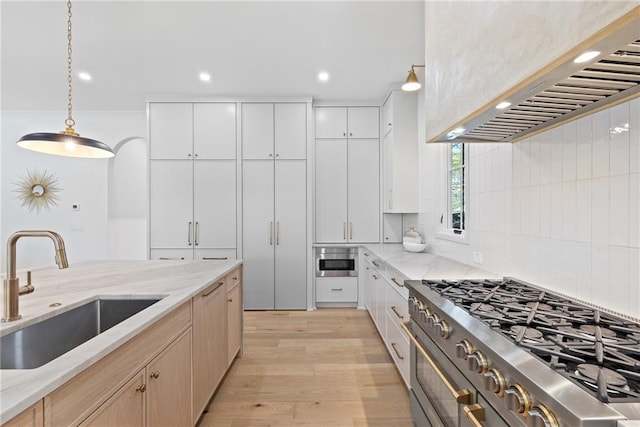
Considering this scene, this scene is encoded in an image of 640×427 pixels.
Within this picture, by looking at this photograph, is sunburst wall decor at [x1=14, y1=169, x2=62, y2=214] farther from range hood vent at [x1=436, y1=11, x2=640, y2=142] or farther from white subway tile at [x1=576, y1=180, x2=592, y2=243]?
Answer: white subway tile at [x1=576, y1=180, x2=592, y2=243]

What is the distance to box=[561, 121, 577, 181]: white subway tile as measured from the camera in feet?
4.80

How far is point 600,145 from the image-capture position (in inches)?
51.9

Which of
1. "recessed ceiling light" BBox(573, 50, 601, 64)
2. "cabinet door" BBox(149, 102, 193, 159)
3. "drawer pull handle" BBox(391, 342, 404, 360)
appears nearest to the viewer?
"recessed ceiling light" BBox(573, 50, 601, 64)

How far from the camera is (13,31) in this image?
2752 millimetres

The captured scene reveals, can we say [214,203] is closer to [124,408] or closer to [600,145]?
[124,408]

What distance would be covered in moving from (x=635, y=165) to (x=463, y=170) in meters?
1.52

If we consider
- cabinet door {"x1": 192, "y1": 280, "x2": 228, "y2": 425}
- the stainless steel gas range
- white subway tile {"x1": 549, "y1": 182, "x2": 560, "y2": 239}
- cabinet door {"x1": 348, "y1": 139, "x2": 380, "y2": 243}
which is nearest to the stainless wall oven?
cabinet door {"x1": 348, "y1": 139, "x2": 380, "y2": 243}

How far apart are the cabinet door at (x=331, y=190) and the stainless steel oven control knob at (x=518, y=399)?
350cm

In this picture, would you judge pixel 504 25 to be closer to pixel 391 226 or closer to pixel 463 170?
pixel 463 170

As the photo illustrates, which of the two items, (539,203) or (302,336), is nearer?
(539,203)

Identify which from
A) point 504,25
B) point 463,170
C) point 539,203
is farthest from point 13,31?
point 539,203

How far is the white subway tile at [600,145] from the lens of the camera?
1.29m

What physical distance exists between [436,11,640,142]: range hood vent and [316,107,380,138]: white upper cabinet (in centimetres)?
267

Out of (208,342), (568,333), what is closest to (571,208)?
(568,333)
